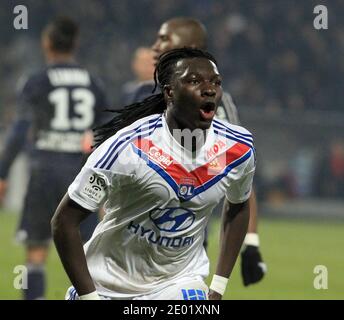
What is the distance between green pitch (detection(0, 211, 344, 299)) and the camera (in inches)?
387

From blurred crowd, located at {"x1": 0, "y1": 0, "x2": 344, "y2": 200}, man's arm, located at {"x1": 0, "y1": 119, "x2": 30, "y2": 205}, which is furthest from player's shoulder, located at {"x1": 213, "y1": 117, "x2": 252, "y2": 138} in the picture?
blurred crowd, located at {"x1": 0, "y1": 0, "x2": 344, "y2": 200}

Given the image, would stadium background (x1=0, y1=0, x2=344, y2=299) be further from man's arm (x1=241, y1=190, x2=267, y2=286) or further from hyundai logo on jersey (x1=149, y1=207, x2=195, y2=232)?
hyundai logo on jersey (x1=149, y1=207, x2=195, y2=232)

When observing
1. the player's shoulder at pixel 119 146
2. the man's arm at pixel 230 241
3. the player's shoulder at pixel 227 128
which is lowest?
the man's arm at pixel 230 241

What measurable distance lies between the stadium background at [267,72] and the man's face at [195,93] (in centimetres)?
1115

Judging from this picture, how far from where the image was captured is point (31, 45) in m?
19.1

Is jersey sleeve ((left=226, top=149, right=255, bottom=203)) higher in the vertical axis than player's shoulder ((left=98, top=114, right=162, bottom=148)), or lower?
lower

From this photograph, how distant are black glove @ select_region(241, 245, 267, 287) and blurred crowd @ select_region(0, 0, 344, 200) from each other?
1251 centimetres

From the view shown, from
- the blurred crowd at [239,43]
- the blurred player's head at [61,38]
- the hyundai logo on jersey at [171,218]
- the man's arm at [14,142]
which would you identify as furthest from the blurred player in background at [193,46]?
the blurred crowd at [239,43]

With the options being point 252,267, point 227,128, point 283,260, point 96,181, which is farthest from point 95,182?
point 283,260

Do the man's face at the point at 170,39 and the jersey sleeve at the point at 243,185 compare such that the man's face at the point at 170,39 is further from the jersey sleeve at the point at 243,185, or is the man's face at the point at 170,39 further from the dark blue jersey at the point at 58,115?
the dark blue jersey at the point at 58,115

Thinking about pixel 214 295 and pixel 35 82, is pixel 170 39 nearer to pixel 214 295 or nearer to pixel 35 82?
pixel 214 295

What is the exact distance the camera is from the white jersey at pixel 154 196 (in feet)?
15.1
